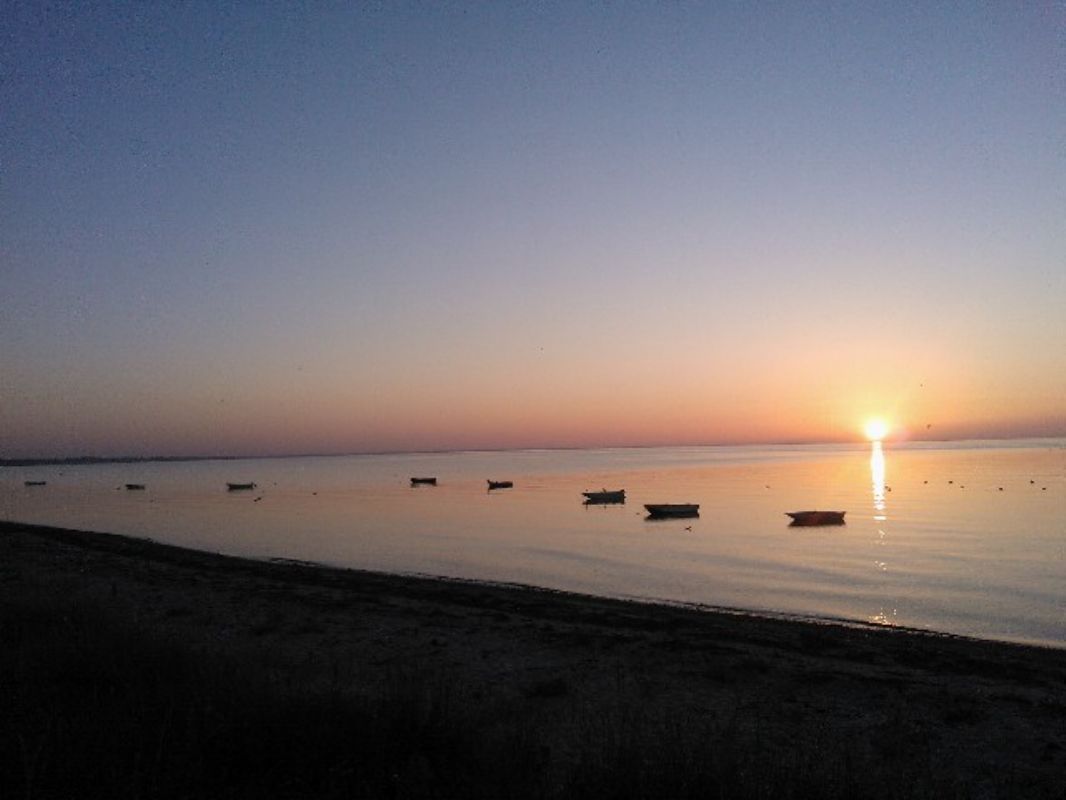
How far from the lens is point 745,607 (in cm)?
2578

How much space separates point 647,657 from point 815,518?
4404 centimetres

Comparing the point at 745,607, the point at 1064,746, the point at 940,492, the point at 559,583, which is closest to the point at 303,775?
the point at 1064,746

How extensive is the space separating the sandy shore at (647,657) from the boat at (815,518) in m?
33.8

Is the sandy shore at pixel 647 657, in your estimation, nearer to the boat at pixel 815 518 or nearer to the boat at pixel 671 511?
the boat at pixel 815 518

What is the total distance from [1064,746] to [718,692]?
4.75m

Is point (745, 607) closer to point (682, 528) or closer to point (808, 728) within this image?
point (808, 728)

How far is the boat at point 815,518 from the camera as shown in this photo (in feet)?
180

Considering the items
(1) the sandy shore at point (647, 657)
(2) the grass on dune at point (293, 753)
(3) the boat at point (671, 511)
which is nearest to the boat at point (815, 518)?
(3) the boat at point (671, 511)

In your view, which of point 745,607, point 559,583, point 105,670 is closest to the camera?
point 105,670

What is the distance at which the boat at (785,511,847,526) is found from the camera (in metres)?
54.9

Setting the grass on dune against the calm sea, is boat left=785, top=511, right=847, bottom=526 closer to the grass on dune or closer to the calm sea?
the calm sea

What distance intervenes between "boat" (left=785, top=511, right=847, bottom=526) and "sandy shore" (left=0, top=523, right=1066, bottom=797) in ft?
111

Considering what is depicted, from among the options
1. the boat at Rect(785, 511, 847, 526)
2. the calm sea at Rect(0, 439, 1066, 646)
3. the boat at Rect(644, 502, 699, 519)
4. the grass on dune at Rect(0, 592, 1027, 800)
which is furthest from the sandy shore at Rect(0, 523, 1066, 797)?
the boat at Rect(644, 502, 699, 519)

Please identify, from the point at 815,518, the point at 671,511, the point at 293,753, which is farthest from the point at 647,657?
the point at 671,511
